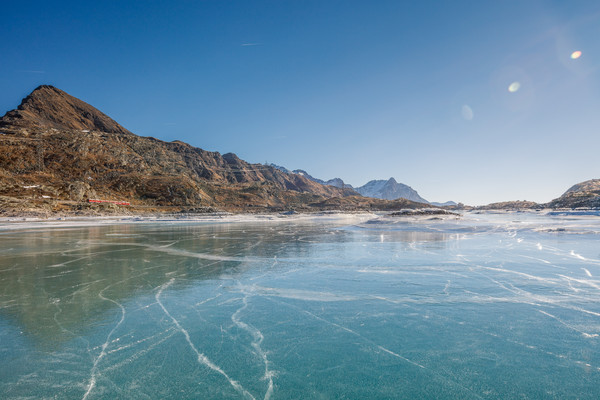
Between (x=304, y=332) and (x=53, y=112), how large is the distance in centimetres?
22327

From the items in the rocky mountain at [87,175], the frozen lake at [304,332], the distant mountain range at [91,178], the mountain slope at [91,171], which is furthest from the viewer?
the mountain slope at [91,171]

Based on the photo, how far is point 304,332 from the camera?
263 inches

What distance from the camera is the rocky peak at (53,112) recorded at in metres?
141

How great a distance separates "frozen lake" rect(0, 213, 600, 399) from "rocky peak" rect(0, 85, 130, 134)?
6589 inches

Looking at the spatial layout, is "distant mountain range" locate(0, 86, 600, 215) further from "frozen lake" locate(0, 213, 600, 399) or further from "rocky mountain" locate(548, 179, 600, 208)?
"frozen lake" locate(0, 213, 600, 399)

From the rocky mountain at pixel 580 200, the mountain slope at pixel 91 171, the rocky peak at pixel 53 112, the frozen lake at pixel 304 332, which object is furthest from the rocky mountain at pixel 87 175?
the rocky mountain at pixel 580 200

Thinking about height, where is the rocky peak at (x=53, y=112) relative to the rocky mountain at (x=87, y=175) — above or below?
above

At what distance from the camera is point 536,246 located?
19.0m

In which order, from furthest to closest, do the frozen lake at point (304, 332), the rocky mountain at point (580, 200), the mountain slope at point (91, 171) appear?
the rocky mountain at point (580, 200) < the mountain slope at point (91, 171) < the frozen lake at point (304, 332)

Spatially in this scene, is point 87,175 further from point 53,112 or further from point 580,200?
point 580,200

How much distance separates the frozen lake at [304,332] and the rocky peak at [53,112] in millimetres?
167357

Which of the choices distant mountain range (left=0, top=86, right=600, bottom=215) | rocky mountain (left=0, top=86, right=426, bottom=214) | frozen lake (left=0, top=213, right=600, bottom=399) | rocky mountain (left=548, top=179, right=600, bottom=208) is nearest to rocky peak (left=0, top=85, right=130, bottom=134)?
rocky mountain (left=0, top=86, right=426, bottom=214)

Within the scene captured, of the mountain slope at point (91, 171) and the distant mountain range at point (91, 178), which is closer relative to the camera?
the distant mountain range at point (91, 178)

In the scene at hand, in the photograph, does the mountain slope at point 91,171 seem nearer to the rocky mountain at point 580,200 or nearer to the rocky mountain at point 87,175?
the rocky mountain at point 87,175
